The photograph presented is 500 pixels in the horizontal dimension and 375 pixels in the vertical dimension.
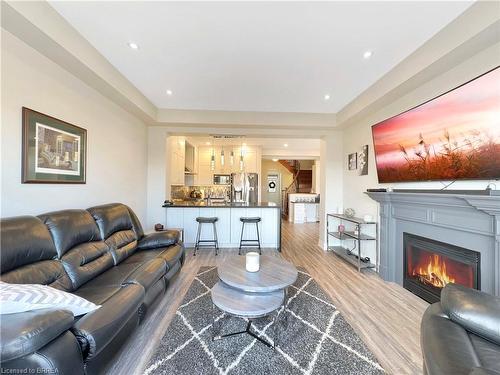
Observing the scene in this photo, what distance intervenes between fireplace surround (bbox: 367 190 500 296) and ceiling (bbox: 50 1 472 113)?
1.62m

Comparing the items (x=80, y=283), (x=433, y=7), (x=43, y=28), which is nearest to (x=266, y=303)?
(x=80, y=283)

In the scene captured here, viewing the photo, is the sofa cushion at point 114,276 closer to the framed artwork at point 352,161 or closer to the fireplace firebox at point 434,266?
the fireplace firebox at point 434,266

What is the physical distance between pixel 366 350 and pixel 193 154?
6.47 metres

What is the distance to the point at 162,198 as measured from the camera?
4.38m

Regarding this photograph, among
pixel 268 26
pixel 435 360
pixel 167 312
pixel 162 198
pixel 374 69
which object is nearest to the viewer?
pixel 435 360

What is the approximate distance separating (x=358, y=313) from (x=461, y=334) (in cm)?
115

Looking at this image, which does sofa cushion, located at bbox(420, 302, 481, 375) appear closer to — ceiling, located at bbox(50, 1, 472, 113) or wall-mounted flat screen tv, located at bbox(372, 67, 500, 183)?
wall-mounted flat screen tv, located at bbox(372, 67, 500, 183)

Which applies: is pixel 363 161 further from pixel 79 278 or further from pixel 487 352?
pixel 79 278

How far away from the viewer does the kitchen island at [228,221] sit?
443cm

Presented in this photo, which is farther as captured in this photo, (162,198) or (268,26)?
(162,198)

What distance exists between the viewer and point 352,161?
13.2 ft

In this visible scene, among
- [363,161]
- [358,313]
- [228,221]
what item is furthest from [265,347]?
[363,161]

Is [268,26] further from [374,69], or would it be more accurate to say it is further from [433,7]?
[374,69]

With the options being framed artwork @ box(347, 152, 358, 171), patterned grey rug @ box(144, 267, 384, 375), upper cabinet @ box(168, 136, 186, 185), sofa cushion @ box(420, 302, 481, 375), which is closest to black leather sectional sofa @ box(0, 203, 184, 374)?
patterned grey rug @ box(144, 267, 384, 375)
